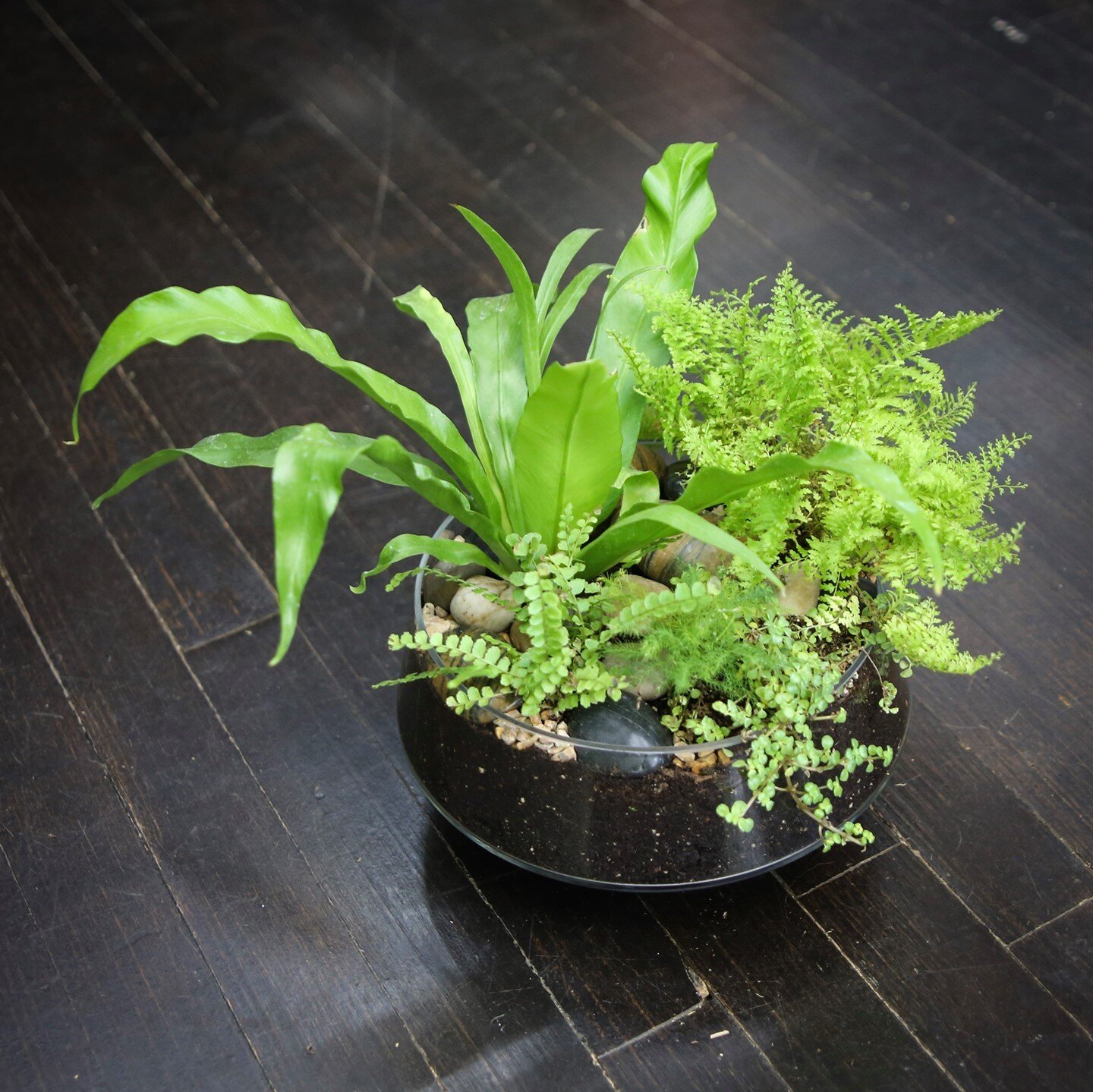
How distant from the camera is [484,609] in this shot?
3.68ft

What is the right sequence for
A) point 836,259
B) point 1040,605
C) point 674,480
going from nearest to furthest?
point 674,480 < point 1040,605 < point 836,259

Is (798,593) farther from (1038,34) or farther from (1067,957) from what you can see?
(1038,34)

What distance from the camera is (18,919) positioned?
1.19 m

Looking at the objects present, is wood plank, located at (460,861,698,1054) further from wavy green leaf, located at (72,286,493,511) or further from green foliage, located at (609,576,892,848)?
wavy green leaf, located at (72,286,493,511)

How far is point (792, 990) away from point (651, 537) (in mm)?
429

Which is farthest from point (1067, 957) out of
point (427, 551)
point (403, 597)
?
point (403, 597)

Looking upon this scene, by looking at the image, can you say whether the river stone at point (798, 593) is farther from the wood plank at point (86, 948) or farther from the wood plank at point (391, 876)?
the wood plank at point (86, 948)

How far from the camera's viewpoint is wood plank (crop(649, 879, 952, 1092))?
1.06 metres

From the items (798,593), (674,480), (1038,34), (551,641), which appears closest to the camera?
(551,641)

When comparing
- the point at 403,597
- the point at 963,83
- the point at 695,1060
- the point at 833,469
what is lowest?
the point at 403,597

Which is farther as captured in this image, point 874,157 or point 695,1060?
point 874,157

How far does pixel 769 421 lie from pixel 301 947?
652 mm

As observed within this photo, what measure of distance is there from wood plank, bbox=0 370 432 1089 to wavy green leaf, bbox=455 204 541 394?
53cm

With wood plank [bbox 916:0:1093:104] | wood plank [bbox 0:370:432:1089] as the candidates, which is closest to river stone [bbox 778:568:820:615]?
wood plank [bbox 0:370:432:1089]
